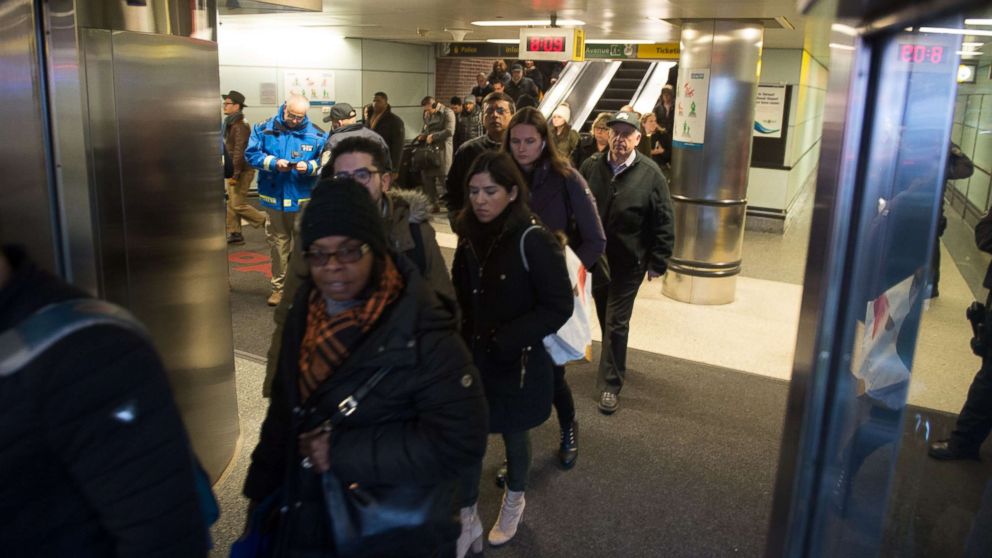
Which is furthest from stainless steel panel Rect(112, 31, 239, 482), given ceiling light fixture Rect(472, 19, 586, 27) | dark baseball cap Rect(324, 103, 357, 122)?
ceiling light fixture Rect(472, 19, 586, 27)

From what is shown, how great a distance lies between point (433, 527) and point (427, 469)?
173mm

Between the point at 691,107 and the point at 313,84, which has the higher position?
the point at 313,84

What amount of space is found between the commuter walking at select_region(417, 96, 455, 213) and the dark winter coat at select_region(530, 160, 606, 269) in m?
7.77

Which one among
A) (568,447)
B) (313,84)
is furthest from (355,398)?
(313,84)

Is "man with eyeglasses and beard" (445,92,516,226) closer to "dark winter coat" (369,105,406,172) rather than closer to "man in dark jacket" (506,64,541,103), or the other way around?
"dark winter coat" (369,105,406,172)

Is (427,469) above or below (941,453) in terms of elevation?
below

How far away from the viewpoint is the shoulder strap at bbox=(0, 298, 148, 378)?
122 centimetres

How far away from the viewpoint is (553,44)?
30.4ft

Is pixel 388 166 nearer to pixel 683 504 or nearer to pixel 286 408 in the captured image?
pixel 286 408

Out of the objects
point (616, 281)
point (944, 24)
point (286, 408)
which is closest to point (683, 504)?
point (616, 281)

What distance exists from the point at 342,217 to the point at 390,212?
1017mm

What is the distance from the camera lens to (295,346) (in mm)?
1952

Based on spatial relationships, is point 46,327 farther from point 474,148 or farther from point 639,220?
point 639,220

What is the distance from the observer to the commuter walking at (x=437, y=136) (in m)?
11.8
